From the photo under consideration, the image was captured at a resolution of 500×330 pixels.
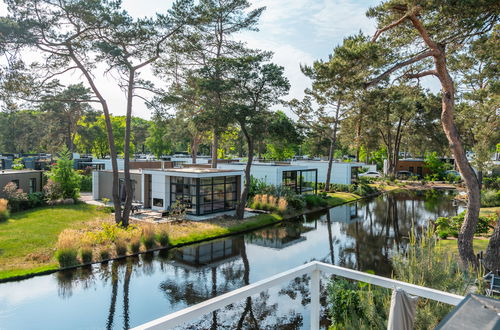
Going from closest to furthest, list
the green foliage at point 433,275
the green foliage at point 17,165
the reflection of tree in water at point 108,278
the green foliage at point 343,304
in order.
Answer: the green foliage at point 433,275 → the green foliage at point 343,304 → the reflection of tree in water at point 108,278 → the green foliage at point 17,165

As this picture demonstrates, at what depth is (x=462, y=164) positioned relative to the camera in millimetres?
8648

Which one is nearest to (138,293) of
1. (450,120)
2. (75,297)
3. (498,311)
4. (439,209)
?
(75,297)

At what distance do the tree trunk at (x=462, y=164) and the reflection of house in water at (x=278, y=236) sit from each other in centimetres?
669

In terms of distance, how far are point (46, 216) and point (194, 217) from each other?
7.34 meters

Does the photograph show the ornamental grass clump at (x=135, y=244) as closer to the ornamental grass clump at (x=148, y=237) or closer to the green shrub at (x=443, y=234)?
the ornamental grass clump at (x=148, y=237)

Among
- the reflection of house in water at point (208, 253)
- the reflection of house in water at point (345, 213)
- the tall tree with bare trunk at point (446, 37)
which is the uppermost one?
the tall tree with bare trunk at point (446, 37)

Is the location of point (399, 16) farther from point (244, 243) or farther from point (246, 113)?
point (244, 243)

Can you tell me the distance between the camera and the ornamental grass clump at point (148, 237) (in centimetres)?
1274

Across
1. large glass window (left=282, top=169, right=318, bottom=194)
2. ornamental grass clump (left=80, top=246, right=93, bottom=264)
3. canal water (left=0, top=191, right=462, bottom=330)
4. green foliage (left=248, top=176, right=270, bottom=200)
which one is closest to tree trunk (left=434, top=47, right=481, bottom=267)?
canal water (left=0, top=191, right=462, bottom=330)

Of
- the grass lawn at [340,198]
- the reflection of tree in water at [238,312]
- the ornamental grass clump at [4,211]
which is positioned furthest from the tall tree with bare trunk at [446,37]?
the ornamental grass clump at [4,211]

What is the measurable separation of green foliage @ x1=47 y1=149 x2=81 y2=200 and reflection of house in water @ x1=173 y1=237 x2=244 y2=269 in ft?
38.6

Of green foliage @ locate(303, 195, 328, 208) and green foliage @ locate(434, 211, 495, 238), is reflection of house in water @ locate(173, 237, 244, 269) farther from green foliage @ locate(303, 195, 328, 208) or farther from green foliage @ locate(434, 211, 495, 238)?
green foliage @ locate(303, 195, 328, 208)

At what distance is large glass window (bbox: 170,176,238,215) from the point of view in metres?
18.2

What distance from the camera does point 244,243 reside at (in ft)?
46.5
